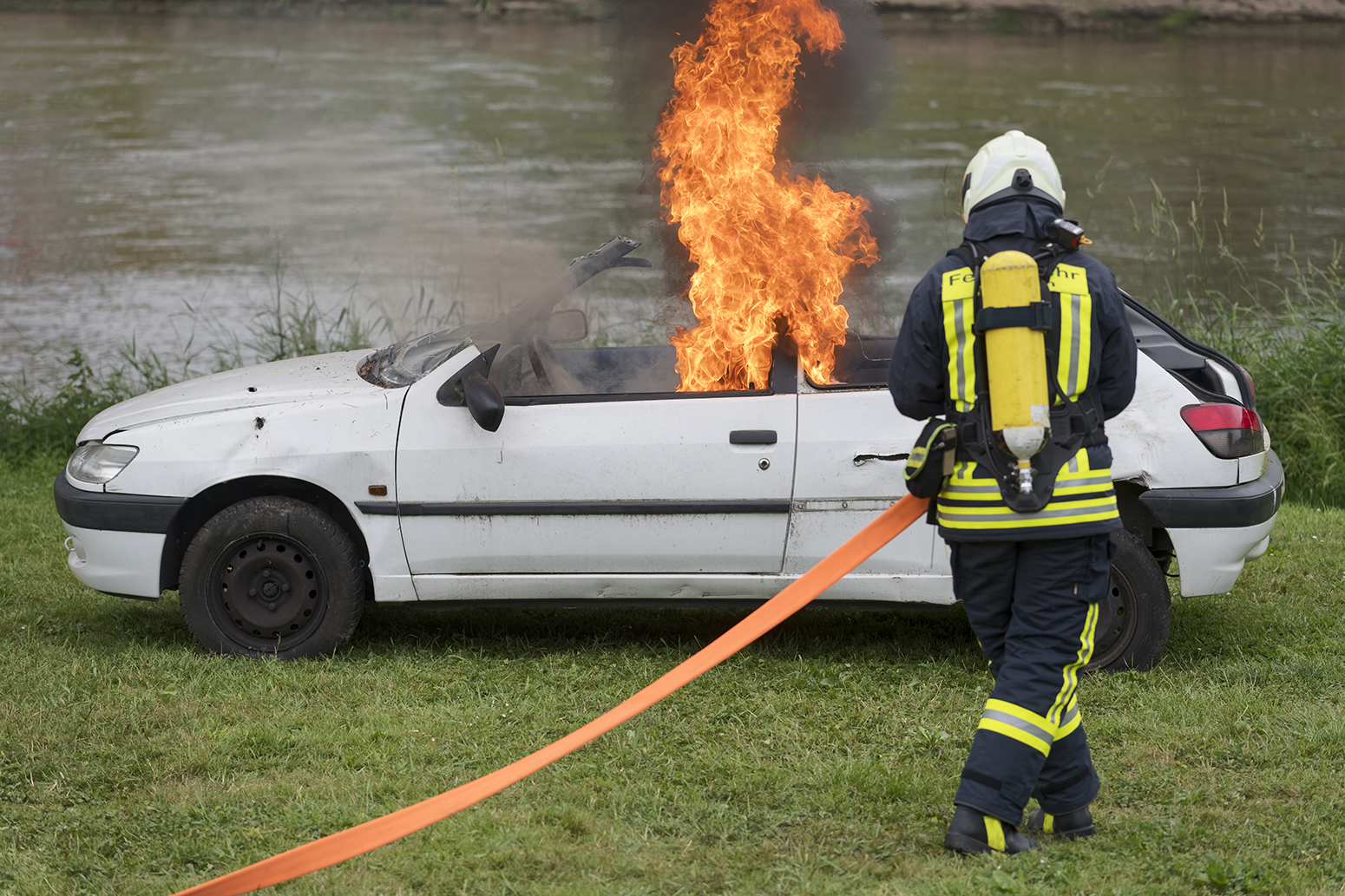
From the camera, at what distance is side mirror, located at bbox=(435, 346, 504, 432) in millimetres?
4766

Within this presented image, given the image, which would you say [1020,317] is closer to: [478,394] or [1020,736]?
[1020,736]

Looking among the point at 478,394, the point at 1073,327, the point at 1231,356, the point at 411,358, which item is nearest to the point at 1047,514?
the point at 1073,327

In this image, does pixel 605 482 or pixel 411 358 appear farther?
pixel 411 358

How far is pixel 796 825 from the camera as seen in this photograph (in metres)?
3.82

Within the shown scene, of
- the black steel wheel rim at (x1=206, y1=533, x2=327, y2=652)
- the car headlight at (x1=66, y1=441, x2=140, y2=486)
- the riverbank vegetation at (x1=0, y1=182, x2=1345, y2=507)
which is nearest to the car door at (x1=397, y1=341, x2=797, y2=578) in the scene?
the black steel wheel rim at (x1=206, y1=533, x2=327, y2=652)

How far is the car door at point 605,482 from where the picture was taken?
491cm

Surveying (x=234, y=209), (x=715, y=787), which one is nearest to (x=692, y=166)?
(x=715, y=787)

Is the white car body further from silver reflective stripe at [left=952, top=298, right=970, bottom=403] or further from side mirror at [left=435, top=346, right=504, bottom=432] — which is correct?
silver reflective stripe at [left=952, top=298, right=970, bottom=403]

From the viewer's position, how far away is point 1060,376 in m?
3.46

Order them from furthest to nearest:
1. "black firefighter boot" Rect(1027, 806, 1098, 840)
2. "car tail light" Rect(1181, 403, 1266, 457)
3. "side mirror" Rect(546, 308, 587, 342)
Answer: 1. "side mirror" Rect(546, 308, 587, 342)
2. "car tail light" Rect(1181, 403, 1266, 457)
3. "black firefighter boot" Rect(1027, 806, 1098, 840)

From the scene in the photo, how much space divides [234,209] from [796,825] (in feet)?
52.5

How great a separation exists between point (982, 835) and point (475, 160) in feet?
61.0

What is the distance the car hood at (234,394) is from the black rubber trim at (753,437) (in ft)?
4.51

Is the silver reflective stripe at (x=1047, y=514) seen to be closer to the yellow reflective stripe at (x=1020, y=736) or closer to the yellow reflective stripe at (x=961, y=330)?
the yellow reflective stripe at (x=961, y=330)
